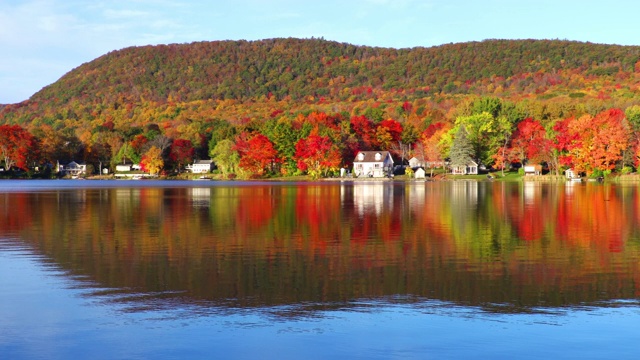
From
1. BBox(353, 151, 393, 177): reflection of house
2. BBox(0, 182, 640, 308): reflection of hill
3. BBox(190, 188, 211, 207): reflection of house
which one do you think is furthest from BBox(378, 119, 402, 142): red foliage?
BBox(0, 182, 640, 308): reflection of hill

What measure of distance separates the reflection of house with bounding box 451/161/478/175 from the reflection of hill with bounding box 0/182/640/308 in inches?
2482

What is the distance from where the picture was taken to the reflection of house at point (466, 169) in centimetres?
9769

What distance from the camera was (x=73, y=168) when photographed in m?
130

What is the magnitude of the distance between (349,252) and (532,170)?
259 feet

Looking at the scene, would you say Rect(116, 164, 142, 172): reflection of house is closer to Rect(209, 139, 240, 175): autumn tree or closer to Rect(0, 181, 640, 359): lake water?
Rect(209, 139, 240, 175): autumn tree

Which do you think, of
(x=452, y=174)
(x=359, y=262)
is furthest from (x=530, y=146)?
(x=359, y=262)

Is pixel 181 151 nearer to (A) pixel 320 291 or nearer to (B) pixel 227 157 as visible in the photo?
(B) pixel 227 157

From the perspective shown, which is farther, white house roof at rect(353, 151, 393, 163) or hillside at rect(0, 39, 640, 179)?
hillside at rect(0, 39, 640, 179)

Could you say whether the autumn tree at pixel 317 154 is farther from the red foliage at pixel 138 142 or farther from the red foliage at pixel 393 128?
the red foliage at pixel 138 142

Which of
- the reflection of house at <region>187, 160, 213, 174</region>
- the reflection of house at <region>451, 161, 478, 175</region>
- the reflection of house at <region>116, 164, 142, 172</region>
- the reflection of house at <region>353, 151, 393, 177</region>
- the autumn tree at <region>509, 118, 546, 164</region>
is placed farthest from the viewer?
the reflection of house at <region>116, 164, 142, 172</region>

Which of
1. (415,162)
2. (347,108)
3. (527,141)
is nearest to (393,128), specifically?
(415,162)

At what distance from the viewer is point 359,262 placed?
17531mm

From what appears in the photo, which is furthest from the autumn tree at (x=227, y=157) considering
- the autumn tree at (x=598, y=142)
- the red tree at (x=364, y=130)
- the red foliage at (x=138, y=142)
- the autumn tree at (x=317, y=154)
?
the autumn tree at (x=598, y=142)

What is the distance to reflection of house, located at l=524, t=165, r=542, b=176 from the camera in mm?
92062
